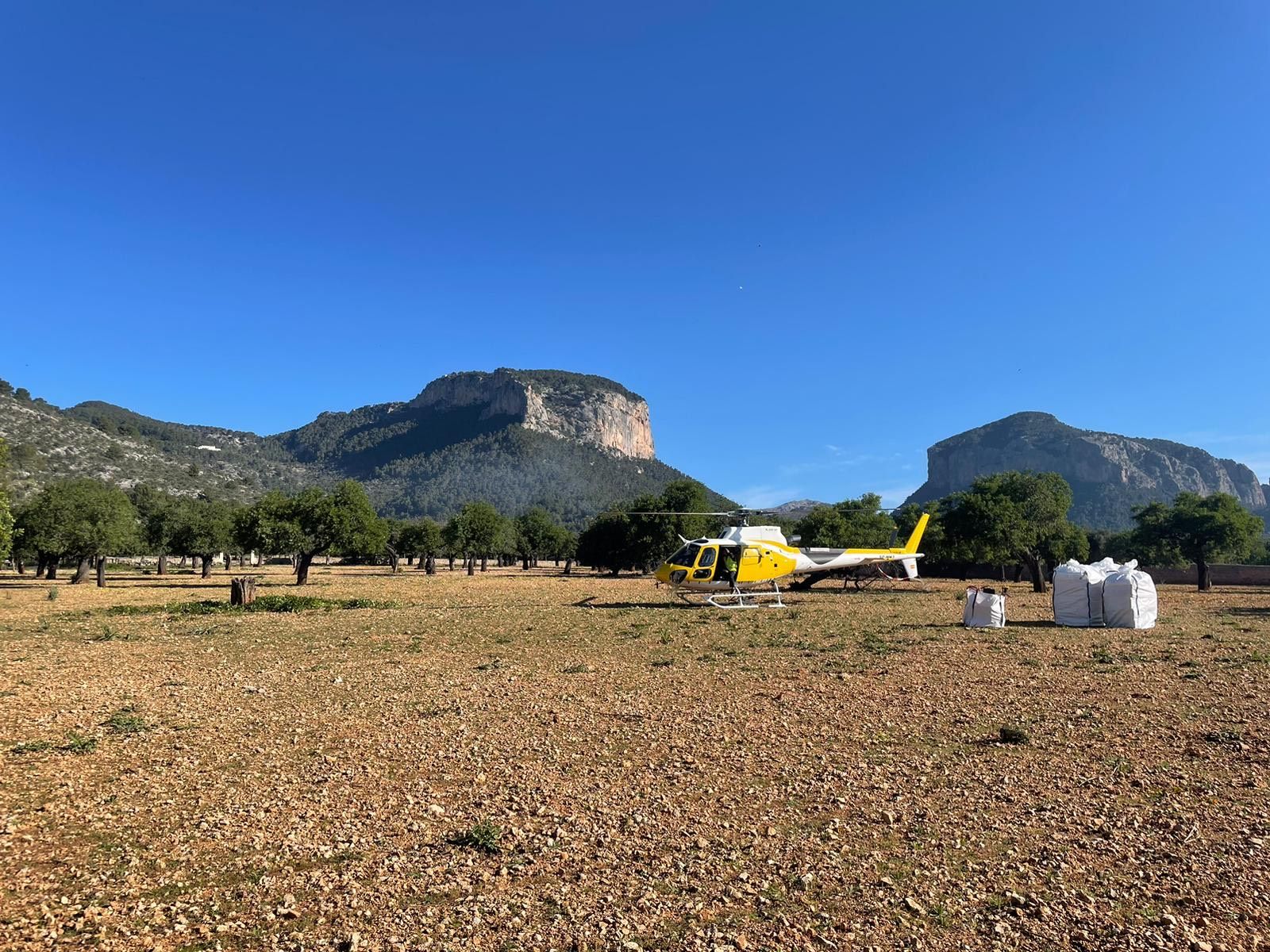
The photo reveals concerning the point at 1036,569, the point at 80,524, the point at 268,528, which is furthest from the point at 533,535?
the point at 1036,569

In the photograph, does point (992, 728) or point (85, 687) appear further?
point (85, 687)

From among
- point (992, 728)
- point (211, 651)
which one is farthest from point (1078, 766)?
point (211, 651)

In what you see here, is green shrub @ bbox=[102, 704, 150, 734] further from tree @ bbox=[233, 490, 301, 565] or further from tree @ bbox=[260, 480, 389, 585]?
tree @ bbox=[233, 490, 301, 565]

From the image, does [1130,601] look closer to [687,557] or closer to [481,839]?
[687,557]

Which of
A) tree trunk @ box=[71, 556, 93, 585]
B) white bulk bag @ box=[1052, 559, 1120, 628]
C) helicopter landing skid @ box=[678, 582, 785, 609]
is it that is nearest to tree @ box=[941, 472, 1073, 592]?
helicopter landing skid @ box=[678, 582, 785, 609]

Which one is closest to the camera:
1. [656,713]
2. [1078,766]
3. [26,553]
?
[1078,766]

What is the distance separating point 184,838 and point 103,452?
14063cm

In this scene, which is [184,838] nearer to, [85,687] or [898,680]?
[85,687]

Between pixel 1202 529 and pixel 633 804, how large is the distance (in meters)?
66.0

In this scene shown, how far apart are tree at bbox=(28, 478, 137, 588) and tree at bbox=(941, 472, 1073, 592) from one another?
5548 cm

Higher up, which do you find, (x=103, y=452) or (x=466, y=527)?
(x=103, y=452)

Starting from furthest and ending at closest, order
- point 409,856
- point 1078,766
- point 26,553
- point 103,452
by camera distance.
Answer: point 103,452 < point 26,553 < point 1078,766 < point 409,856

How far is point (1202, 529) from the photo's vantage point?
5425cm

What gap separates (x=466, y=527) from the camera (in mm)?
82125
